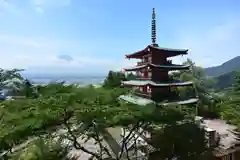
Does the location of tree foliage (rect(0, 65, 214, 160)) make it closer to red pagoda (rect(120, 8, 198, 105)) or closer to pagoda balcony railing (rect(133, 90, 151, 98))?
red pagoda (rect(120, 8, 198, 105))

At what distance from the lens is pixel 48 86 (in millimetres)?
6117

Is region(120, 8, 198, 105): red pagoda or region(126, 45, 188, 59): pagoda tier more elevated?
region(126, 45, 188, 59): pagoda tier

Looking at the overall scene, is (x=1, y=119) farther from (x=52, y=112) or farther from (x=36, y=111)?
(x=52, y=112)

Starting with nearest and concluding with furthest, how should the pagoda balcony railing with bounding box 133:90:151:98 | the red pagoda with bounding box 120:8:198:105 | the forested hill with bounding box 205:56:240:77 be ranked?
the red pagoda with bounding box 120:8:198:105 → the pagoda balcony railing with bounding box 133:90:151:98 → the forested hill with bounding box 205:56:240:77

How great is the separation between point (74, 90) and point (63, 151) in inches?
68.3

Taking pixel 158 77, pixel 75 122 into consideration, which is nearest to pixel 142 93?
pixel 158 77

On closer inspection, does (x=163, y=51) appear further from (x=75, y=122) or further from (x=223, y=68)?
(x=223, y=68)

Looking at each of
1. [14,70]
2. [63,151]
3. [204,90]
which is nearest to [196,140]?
[63,151]

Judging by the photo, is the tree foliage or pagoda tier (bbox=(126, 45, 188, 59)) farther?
pagoda tier (bbox=(126, 45, 188, 59))

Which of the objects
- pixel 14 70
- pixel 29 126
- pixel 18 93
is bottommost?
pixel 29 126

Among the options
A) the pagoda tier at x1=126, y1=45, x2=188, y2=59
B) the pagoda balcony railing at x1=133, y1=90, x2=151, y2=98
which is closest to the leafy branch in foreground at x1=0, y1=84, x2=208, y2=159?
the pagoda balcony railing at x1=133, y1=90, x2=151, y2=98

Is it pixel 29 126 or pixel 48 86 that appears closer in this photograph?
pixel 29 126

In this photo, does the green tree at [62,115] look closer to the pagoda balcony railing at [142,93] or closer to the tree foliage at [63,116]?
the tree foliage at [63,116]

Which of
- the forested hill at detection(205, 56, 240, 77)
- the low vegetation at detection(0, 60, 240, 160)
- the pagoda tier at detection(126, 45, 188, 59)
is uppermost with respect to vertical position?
the forested hill at detection(205, 56, 240, 77)
